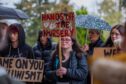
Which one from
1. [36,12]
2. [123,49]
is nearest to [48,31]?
[123,49]

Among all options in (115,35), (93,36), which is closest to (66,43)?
(115,35)

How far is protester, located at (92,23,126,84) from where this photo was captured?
2.61 meters

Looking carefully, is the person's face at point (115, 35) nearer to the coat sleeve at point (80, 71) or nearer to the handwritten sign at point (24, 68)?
the coat sleeve at point (80, 71)

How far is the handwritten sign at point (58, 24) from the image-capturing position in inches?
257

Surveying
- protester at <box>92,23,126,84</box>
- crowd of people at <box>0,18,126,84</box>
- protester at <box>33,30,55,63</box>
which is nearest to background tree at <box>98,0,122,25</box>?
protester at <box>33,30,55,63</box>

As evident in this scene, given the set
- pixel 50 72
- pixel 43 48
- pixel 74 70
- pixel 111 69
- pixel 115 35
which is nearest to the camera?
pixel 111 69

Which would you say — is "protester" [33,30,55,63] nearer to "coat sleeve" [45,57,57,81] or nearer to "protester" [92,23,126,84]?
"coat sleeve" [45,57,57,81]

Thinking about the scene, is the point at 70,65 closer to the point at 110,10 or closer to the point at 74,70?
the point at 74,70

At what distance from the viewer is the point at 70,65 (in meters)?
6.31

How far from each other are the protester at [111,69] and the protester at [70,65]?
3.53 metres

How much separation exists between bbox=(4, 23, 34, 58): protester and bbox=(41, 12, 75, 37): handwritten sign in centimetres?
30

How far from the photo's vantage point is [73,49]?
20.9 feet

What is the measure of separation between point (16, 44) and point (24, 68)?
0.32m

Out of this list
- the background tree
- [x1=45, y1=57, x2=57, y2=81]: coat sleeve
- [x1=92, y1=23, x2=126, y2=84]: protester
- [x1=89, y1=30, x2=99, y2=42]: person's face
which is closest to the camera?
[x1=92, y1=23, x2=126, y2=84]: protester
